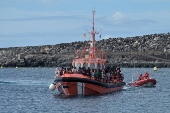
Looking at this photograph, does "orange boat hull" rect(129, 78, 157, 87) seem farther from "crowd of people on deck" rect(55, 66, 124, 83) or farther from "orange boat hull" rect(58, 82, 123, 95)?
"orange boat hull" rect(58, 82, 123, 95)

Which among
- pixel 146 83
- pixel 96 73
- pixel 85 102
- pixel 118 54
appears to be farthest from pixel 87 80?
pixel 118 54

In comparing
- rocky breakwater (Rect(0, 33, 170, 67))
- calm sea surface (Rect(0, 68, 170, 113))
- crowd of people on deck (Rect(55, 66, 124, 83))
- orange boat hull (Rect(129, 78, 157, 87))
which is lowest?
calm sea surface (Rect(0, 68, 170, 113))

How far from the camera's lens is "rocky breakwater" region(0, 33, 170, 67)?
520 ft

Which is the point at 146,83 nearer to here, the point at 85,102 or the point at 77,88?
the point at 77,88

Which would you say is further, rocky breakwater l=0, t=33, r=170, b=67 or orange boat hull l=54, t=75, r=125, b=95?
rocky breakwater l=0, t=33, r=170, b=67

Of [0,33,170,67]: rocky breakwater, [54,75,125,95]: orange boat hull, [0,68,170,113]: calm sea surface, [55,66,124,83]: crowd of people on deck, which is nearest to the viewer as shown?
[0,68,170,113]: calm sea surface

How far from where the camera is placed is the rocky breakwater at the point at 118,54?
158m

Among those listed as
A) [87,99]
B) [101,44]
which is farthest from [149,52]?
[87,99]

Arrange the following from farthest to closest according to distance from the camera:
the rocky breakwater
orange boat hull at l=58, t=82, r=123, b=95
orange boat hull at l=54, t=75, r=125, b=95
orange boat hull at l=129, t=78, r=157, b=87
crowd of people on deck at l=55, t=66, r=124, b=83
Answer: the rocky breakwater, orange boat hull at l=129, t=78, r=157, b=87, crowd of people on deck at l=55, t=66, r=124, b=83, orange boat hull at l=58, t=82, r=123, b=95, orange boat hull at l=54, t=75, r=125, b=95

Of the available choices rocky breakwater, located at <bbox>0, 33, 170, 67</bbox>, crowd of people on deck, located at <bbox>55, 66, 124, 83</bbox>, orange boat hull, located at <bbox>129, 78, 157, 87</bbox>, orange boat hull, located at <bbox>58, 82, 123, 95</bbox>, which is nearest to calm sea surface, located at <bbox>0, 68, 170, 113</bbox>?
orange boat hull, located at <bbox>58, 82, 123, 95</bbox>

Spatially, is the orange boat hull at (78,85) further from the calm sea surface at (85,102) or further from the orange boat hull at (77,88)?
the calm sea surface at (85,102)

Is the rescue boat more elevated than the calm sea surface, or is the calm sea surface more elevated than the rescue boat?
the rescue boat

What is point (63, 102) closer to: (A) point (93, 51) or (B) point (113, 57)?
(A) point (93, 51)

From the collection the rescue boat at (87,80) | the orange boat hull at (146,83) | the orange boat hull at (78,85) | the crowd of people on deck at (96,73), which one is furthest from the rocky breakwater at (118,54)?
the orange boat hull at (78,85)
